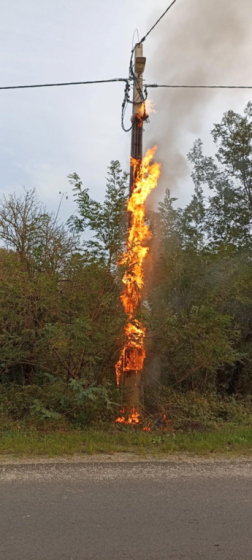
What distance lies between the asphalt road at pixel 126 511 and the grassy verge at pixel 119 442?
60 centimetres

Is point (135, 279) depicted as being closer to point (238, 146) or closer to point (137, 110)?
point (137, 110)

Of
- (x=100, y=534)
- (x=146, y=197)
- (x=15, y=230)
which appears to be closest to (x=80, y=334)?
(x=146, y=197)

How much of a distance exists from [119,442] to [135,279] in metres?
2.85

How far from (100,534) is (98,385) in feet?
13.7

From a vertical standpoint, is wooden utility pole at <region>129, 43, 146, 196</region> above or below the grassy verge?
above

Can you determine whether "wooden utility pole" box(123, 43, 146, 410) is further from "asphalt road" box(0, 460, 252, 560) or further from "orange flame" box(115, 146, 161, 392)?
"asphalt road" box(0, 460, 252, 560)

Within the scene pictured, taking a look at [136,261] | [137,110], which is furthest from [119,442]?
[137,110]

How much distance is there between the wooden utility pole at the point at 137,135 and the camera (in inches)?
316

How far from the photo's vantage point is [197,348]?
329 inches

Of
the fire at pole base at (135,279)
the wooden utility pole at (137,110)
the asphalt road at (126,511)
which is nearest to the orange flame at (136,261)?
the fire at pole base at (135,279)

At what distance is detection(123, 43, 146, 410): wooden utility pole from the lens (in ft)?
26.3

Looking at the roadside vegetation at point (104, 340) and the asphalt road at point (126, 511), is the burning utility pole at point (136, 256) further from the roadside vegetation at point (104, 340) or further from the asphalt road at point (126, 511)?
the asphalt road at point (126, 511)

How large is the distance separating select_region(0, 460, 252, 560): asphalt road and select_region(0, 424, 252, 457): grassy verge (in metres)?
0.60

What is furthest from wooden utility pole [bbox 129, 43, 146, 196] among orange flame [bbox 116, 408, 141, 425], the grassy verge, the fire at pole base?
the grassy verge
